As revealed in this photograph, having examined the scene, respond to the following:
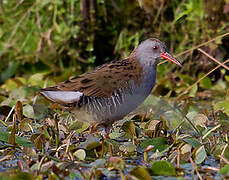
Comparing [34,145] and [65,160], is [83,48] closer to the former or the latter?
[34,145]

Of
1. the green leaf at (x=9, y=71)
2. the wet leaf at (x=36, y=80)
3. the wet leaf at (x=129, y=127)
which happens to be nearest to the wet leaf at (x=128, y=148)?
the wet leaf at (x=129, y=127)

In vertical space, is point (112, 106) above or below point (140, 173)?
above

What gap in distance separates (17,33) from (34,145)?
3.04m

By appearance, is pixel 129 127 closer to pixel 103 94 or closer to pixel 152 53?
pixel 103 94

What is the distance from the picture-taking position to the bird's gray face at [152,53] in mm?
3537

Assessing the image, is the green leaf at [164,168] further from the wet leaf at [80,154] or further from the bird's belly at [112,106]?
the bird's belly at [112,106]

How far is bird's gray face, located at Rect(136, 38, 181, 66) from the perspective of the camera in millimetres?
3537

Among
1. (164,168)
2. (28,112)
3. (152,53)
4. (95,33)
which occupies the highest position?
(95,33)

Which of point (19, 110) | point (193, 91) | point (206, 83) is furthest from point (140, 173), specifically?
point (206, 83)

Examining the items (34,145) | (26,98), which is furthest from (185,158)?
(26,98)

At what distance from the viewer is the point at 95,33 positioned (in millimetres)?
5594

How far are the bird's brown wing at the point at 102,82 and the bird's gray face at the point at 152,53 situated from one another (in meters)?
0.16

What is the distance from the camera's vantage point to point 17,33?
5828 millimetres

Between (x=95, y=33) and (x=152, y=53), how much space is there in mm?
2133
